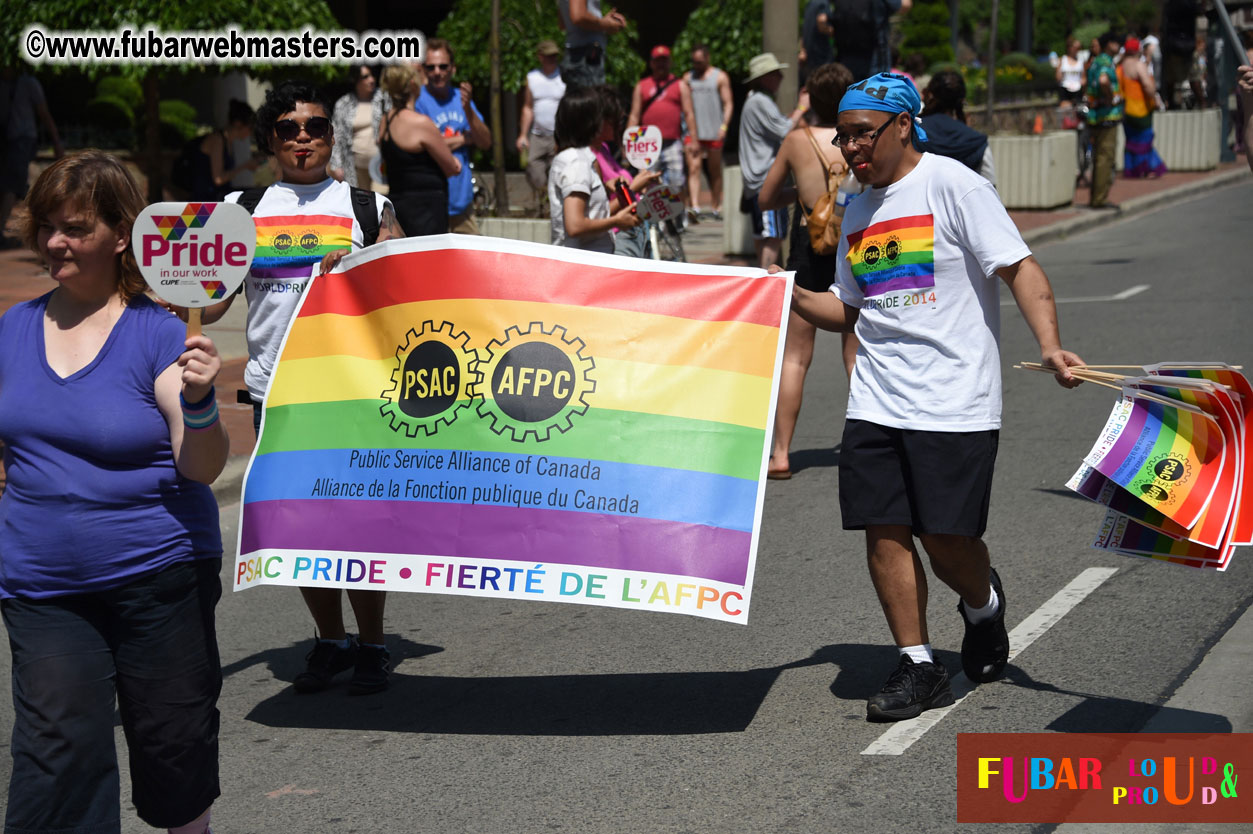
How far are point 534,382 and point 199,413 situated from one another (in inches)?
64.9

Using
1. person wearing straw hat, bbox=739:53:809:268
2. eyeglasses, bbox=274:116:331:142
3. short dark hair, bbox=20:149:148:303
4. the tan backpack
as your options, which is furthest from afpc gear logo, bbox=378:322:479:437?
person wearing straw hat, bbox=739:53:809:268

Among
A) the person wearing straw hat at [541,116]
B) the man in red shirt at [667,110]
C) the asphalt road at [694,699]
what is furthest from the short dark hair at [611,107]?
the man in red shirt at [667,110]

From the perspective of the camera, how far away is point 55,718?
3309mm

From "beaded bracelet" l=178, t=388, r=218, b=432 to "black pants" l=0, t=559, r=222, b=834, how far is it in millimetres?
348

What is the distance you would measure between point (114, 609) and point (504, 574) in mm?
1497

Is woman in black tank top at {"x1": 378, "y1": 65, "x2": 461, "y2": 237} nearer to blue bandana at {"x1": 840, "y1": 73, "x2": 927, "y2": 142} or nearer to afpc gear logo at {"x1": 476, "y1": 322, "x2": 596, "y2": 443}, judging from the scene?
afpc gear logo at {"x1": 476, "y1": 322, "x2": 596, "y2": 443}

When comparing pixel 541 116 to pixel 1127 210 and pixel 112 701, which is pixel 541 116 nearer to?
pixel 1127 210

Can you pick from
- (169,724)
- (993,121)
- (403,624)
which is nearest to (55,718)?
Answer: (169,724)

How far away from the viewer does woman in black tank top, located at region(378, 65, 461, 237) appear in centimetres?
900

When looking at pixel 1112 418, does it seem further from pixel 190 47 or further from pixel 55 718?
pixel 190 47

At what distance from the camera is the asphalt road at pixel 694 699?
4.24 metres

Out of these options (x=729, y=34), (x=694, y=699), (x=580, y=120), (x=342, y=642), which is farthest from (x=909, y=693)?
(x=729, y=34)

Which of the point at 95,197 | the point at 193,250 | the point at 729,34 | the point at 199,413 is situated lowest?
the point at 199,413

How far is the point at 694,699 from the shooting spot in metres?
5.05
